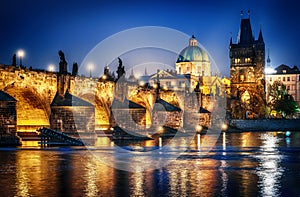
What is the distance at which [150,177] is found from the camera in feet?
65.3

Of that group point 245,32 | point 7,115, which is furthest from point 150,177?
point 245,32

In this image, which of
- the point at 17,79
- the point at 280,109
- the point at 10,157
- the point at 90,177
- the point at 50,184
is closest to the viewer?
the point at 50,184

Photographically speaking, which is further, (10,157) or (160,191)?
(10,157)

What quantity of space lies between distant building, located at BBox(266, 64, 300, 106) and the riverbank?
63965 millimetres

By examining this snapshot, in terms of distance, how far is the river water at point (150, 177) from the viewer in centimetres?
1677

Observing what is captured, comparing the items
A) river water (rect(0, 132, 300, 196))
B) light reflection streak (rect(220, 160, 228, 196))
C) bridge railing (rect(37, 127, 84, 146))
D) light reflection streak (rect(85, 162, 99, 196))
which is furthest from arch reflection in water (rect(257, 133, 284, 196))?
bridge railing (rect(37, 127, 84, 146))

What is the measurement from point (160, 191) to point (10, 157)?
12.0 m

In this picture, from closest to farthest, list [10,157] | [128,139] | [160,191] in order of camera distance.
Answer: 1. [160,191]
2. [10,157]
3. [128,139]

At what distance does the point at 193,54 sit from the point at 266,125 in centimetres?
7727

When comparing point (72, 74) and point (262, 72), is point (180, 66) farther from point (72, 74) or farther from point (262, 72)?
point (72, 74)

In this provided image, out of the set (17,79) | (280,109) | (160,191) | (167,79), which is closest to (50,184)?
(160,191)

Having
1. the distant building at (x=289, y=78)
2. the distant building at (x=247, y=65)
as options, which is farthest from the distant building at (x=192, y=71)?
the distant building at (x=247, y=65)

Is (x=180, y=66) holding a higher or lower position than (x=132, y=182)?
higher

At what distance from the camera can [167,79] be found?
14488cm
